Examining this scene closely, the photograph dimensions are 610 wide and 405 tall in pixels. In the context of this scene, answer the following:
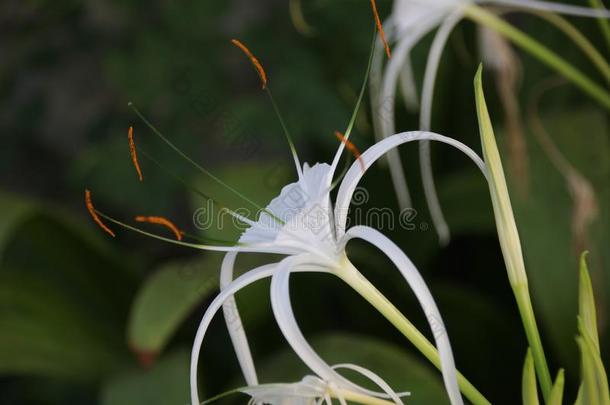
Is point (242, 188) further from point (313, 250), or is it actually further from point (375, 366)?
point (313, 250)

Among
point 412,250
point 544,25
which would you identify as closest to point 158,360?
point 412,250

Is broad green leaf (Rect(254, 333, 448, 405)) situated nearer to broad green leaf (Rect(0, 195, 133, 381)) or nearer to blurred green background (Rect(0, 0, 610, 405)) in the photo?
blurred green background (Rect(0, 0, 610, 405))

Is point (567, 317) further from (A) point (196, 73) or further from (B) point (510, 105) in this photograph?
(A) point (196, 73)

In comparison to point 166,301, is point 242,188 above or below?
above

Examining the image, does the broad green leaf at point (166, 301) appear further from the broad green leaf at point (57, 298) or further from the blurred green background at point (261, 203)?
the broad green leaf at point (57, 298)

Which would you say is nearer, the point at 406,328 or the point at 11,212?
the point at 406,328

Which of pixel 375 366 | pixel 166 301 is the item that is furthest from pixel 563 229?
pixel 166 301

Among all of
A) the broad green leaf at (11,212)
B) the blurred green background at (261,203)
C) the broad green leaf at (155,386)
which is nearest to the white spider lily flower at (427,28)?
the blurred green background at (261,203)
